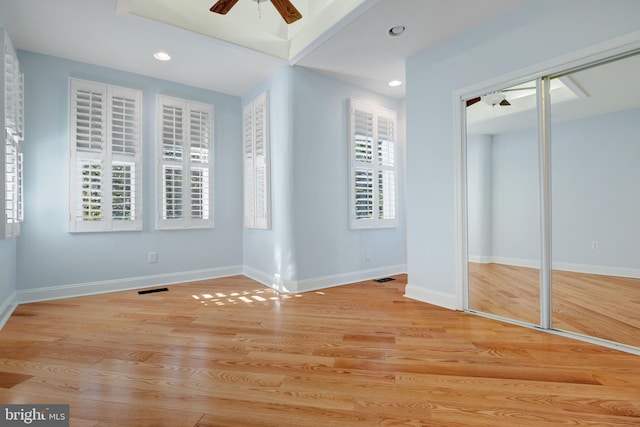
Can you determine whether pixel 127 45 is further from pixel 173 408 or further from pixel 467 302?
pixel 467 302

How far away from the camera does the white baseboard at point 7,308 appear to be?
8.76ft

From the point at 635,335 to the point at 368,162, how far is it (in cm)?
309

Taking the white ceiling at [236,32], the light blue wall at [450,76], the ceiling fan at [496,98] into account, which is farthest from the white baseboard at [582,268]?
the white ceiling at [236,32]

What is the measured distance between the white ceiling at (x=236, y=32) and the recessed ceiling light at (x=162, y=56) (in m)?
0.06

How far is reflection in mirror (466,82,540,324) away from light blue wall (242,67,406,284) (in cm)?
161

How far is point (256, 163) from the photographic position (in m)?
4.27

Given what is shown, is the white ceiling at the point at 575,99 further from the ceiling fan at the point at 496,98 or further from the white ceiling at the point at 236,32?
the white ceiling at the point at 236,32

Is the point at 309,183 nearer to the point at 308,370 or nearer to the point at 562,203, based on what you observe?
the point at 308,370

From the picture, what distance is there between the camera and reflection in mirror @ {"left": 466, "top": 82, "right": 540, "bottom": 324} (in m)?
2.59

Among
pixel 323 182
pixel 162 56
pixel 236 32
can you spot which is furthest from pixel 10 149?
pixel 323 182

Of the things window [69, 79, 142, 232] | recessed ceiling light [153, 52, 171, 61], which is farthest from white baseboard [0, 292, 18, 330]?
recessed ceiling light [153, 52, 171, 61]

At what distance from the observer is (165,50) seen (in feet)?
10.9

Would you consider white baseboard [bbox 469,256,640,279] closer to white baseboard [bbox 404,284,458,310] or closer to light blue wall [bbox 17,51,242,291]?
white baseboard [bbox 404,284,458,310]

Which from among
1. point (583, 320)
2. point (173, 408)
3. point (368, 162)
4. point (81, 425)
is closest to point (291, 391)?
point (173, 408)
